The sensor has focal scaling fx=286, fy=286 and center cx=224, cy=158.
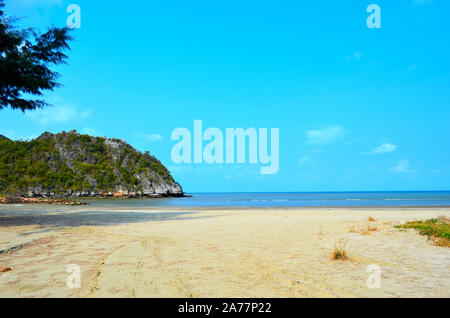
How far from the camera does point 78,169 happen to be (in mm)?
120812

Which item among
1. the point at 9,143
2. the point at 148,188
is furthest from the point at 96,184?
the point at 9,143

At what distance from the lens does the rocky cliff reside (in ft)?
351

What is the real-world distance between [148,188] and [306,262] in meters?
127

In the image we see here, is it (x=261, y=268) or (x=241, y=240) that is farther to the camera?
(x=241, y=240)

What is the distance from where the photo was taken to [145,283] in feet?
17.2

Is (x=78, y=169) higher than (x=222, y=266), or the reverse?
(x=78, y=169)

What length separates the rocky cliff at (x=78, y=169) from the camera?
351 ft

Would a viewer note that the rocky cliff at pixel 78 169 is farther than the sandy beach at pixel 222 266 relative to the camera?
Yes

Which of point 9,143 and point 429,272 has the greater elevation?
point 9,143

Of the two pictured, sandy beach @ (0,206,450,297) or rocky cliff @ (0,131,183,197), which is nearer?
sandy beach @ (0,206,450,297)

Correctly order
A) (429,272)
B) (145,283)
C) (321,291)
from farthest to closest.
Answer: (429,272) < (145,283) < (321,291)
